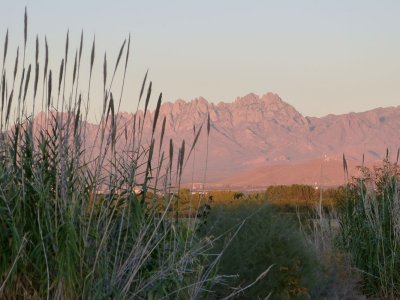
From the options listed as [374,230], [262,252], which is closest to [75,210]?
[262,252]

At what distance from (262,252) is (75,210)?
5302 mm

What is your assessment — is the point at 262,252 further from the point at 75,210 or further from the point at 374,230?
the point at 75,210

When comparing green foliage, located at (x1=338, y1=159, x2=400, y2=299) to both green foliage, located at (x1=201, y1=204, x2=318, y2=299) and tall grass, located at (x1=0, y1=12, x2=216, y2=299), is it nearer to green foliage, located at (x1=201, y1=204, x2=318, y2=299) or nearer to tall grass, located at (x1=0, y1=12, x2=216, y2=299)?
green foliage, located at (x1=201, y1=204, x2=318, y2=299)

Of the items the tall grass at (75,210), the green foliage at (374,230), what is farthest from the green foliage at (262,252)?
the tall grass at (75,210)

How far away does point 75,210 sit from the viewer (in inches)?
215

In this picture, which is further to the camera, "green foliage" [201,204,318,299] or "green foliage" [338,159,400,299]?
"green foliage" [338,159,400,299]

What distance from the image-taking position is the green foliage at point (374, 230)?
40.2 feet

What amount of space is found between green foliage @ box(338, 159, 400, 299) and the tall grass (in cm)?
673

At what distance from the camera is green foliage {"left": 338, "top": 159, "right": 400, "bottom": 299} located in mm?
12242

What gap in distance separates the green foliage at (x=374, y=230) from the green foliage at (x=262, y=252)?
1739 mm

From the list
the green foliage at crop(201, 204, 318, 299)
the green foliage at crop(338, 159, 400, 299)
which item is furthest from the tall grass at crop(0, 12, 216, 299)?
the green foliage at crop(338, 159, 400, 299)

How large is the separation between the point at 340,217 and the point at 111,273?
328 inches

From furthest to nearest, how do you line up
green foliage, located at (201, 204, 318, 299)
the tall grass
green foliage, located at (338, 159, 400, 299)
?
green foliage, located at (338, 159, 400, 299) → green foliage, located at (201, 204, 318, 299) → the tall grass

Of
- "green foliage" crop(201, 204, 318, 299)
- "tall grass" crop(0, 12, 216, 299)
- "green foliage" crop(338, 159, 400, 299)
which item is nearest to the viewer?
"tall grass" crop(0, 12, 216, 299)
